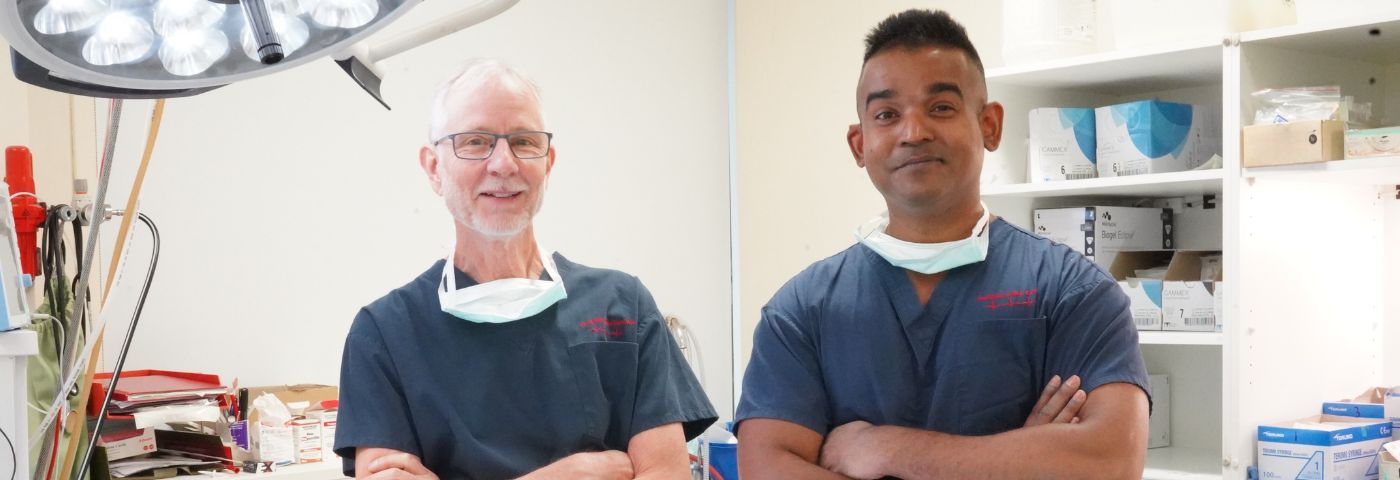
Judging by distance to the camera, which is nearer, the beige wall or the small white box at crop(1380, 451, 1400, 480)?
the small white box at crop(1380, 451, 1400, 480)

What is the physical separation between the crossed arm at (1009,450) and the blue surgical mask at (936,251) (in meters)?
0.27

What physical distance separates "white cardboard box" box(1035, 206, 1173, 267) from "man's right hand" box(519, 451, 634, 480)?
140 centimetres

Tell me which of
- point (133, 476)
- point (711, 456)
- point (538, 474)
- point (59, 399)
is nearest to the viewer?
point (538, 474)

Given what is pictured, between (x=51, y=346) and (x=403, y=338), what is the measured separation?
0.97 metres

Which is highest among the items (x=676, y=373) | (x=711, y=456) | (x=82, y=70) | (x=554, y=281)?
(x=82, y=70)

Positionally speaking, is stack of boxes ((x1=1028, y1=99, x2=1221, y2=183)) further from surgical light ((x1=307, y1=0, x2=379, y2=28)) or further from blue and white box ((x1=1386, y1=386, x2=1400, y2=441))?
surgical light ((x1=307, y1=0, x2=379, y2=28))

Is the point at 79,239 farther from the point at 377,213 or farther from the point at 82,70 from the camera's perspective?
the point at 82,70

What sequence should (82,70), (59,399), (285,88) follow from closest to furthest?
(82,70)
(59,399)
(285,88)

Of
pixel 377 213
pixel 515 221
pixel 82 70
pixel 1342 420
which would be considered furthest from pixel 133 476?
pixel 1342 420

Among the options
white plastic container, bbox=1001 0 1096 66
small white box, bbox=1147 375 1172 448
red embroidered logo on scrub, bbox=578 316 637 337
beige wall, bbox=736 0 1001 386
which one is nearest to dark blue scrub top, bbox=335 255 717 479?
red embroidered logo on scrub, bbox=578 316 637 337

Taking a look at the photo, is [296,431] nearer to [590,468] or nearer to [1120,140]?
[590,468]

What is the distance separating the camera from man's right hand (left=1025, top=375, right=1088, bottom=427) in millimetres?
1752

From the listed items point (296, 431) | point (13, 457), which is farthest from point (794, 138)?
point (13, 457)

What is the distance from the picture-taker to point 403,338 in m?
1.90
